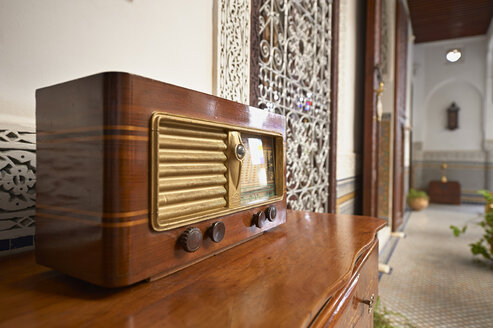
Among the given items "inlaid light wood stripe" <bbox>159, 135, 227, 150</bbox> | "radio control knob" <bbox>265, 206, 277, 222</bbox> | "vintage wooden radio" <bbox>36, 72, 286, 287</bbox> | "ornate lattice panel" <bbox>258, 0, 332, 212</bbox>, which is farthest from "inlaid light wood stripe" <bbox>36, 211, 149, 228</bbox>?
"ornate lattice panel" <bbox>258, 0, 332, 212</bbox>

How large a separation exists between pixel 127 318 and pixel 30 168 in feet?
1.35

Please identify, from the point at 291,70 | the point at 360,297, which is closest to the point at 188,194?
the point at 360,297

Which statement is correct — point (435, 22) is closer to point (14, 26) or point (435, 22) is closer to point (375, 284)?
point (375, 284)

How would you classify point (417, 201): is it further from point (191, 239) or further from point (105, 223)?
point (105, 223)

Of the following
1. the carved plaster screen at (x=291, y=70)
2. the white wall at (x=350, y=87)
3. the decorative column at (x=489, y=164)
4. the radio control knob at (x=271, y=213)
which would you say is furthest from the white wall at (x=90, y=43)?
the decorative column at (x=489, y=164)

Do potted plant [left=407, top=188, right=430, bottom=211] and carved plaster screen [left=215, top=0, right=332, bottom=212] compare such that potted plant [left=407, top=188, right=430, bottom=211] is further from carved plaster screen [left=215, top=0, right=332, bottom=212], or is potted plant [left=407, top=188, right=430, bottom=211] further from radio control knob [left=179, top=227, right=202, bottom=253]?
radio control knob [left=179, top=227, right=202, bottom=253]

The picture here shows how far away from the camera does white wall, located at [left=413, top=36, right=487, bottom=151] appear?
6984 mm

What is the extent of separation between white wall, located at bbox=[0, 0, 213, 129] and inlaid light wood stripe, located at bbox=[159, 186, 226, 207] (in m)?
0.34

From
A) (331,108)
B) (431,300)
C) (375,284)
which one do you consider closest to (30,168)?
(375,284)

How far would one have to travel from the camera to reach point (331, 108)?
81.1 inches

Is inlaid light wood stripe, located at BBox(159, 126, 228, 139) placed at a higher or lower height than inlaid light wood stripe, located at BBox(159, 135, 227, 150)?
higher

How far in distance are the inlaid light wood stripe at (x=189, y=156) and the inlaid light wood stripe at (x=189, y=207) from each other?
0.23 ft

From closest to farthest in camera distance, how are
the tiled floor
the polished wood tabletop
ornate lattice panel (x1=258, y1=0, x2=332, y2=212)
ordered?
the polished wood tabletop < ornate lattice panel (x1=258, y1=0, x2=332, y2=212) < the tiled floor

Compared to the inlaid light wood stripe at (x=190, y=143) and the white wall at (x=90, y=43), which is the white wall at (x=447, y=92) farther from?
the inlaid light wood stripe at (x=190, y=143)
